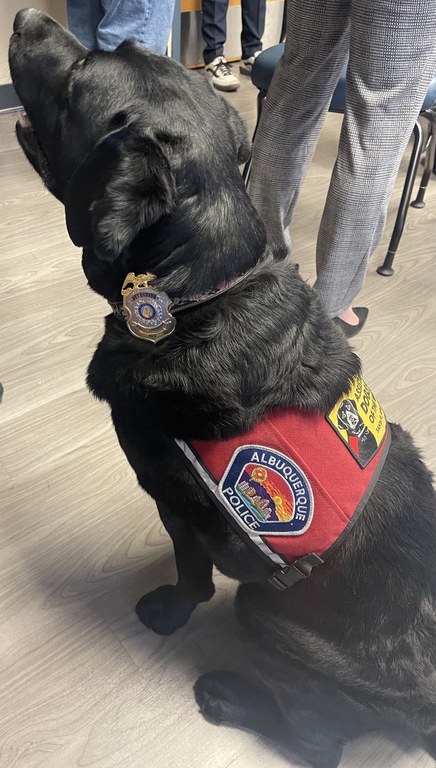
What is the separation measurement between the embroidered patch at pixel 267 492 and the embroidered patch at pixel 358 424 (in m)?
0.09

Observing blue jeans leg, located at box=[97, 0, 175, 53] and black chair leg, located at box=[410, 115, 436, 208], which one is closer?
blue jeans leg, located at box=[97, 0, 175, 53]

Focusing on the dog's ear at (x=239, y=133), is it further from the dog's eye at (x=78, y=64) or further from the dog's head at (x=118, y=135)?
the dog's eye at (x=78, y=64)

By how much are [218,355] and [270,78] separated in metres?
1.54

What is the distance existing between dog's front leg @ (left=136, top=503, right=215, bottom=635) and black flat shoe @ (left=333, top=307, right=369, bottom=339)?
101 centimetres

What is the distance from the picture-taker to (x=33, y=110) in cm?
86

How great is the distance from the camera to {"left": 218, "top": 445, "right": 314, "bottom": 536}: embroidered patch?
2.47 ft

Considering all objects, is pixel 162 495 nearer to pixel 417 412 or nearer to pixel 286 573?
pixel 286 573

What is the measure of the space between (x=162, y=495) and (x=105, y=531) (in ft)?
1.53

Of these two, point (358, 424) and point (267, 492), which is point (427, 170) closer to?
point (358, 424)

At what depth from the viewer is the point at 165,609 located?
3.70 feet

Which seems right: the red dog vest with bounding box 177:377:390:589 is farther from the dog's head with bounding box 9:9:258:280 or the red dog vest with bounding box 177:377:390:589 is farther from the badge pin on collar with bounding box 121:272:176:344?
the dog's head with bounding box 9:9:258:280

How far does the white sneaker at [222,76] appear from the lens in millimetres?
3268

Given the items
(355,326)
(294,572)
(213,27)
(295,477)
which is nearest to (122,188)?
(295,477)

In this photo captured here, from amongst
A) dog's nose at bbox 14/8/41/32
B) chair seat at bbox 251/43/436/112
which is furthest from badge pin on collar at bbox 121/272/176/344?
chair seat at bbox 251/43/436/112
